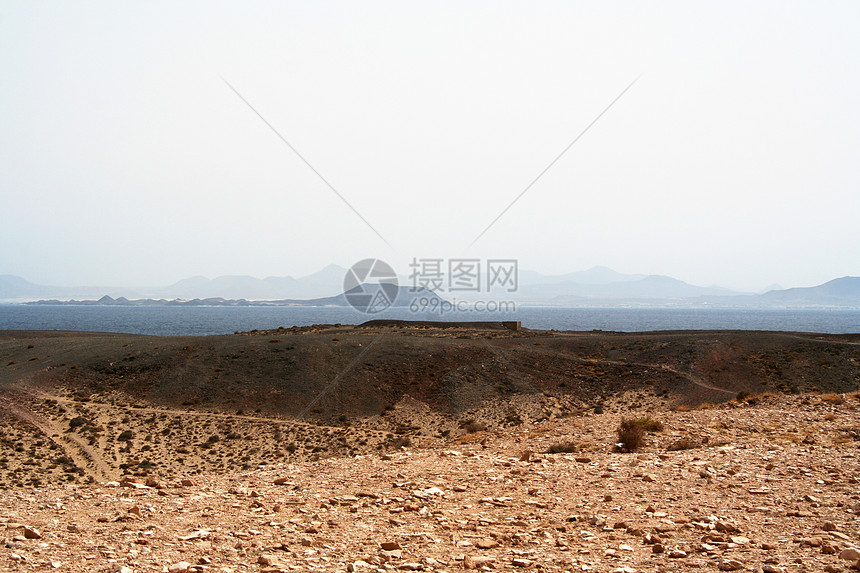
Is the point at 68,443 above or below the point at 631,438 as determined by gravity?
below

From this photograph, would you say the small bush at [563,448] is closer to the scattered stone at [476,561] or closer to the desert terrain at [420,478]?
the desert terrain at [420,478]

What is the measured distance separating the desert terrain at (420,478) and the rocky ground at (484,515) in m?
0.04

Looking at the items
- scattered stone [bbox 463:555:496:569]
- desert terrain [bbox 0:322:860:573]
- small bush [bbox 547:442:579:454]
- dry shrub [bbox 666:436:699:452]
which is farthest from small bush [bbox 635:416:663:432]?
scattered stone [bbox 463:555:496:569]

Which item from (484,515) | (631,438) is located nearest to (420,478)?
(484,515)

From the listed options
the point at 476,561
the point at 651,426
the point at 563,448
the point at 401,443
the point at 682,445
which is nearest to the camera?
the point at 476,561

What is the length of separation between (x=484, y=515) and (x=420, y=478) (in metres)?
2.55

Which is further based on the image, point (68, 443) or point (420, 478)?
point (68, 443)

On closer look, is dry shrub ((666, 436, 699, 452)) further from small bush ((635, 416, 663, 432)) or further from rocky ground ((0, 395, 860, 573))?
small bush ((635, 416, 663, 432))

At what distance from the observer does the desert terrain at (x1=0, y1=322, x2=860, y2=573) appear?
7000 mm

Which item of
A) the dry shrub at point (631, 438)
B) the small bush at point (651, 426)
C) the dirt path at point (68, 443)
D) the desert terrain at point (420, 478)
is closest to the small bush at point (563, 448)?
the desert terrain at point (420, 478)

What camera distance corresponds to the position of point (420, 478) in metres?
11.1

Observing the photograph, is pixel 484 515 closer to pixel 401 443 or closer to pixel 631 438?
pixel 631 438

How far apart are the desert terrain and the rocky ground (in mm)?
41

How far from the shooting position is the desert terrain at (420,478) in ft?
23.0
